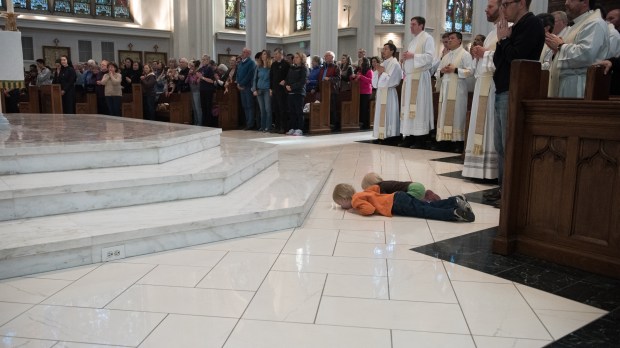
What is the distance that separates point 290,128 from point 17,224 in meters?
7.74

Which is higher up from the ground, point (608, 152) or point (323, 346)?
point (608, 152)

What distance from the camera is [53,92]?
11.6 metres

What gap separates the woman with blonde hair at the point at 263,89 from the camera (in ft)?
35.3

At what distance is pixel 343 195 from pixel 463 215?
994mm

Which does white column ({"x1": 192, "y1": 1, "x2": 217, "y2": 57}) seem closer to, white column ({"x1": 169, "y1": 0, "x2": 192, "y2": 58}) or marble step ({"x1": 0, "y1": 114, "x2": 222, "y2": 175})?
white column ({"x1": 169, "y1": 0, "x2": 192, "y2": 58})

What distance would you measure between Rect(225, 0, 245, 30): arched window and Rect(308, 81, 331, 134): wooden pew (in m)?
14.0

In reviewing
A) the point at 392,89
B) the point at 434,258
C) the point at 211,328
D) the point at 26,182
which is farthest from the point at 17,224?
the point at 392,89

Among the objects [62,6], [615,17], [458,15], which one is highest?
[458,15]

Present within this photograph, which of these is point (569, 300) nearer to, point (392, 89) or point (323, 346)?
point (323, 346)

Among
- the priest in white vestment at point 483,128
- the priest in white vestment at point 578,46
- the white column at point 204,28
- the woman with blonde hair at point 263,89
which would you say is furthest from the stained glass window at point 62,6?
the priest in white vestment at point 578,46

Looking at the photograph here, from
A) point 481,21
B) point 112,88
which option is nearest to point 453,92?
point 112,88

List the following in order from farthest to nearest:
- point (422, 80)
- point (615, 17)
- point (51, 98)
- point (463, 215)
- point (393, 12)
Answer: point (393, 12), point (51, 98), point (422, 80), point (615, 17), point (463, 215)

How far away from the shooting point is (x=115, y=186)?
12.5ft

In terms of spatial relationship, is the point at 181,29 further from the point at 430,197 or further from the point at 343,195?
the point at 430,197
